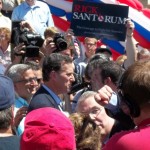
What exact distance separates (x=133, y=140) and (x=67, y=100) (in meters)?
3.51

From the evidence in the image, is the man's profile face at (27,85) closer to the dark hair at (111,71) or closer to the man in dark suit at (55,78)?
the man in dark suit at (55,78)

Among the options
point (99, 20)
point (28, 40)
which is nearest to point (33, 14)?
point (99, 20)

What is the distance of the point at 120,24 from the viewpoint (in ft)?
26.0

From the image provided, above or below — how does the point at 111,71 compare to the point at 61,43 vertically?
above

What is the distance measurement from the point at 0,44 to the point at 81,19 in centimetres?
114

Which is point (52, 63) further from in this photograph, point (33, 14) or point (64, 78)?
point (33, 14)

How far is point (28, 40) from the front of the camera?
6984mm

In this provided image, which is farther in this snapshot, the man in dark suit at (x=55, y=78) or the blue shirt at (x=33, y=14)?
the blue shirt at (x=33, y=14)

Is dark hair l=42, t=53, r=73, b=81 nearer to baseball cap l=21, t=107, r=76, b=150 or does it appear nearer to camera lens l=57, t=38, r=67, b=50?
camera lens l=57, t=38, r=67, b=50

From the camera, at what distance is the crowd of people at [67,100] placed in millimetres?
2842

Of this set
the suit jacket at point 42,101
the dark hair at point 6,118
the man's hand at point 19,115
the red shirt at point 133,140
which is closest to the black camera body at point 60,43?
the suit jacket at point 42,101

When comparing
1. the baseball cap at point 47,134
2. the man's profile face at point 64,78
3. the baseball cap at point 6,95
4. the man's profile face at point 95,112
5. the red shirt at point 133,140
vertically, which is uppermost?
the red shirt at point 133,140

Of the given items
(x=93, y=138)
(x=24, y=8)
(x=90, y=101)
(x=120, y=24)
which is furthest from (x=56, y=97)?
(x=24, y=8)

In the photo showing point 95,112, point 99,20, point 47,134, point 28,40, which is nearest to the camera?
point 47,134
